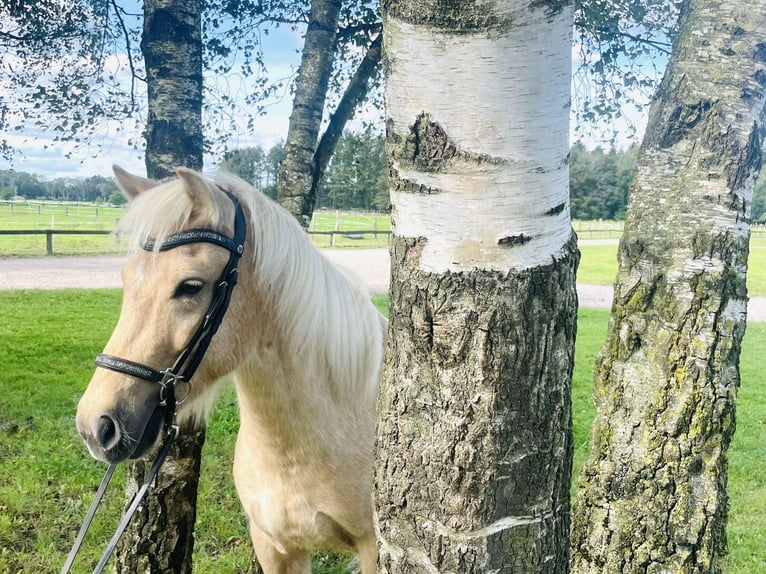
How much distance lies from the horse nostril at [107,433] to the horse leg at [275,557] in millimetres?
1126

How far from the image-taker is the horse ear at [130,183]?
7.44 feet

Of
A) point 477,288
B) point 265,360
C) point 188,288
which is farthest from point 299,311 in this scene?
point 477,288

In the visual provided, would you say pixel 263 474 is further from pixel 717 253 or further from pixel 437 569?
pixel 717 253

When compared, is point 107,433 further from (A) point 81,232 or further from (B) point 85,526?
(A) point 81,232

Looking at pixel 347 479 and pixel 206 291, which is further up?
pixel 206 291

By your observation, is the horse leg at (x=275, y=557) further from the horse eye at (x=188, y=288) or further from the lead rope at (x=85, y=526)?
the horse eye at (x=188, y=288)

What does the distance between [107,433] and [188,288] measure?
0.52 metres

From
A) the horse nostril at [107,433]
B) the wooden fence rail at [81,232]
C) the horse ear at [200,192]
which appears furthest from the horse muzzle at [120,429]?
the wooden fence rail at [81,232]

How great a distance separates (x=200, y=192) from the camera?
1.96 metres

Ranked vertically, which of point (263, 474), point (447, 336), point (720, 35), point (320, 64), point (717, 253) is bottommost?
point (263, 474)

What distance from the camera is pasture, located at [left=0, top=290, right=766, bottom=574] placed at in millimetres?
3682

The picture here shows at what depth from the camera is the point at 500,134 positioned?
942 mm

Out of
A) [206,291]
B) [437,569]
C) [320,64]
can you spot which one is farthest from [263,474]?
[320,64]

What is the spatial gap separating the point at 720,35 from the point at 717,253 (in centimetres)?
77
